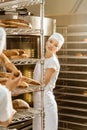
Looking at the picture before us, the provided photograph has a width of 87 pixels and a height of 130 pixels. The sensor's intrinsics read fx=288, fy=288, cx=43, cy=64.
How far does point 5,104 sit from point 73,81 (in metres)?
2.45

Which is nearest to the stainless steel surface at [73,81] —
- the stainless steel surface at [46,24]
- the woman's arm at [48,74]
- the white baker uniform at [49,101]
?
the stainless steel surface at [46,24]

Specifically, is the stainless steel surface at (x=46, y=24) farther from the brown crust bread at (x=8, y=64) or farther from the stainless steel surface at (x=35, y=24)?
the brown crust bread at (x=8, y=64)

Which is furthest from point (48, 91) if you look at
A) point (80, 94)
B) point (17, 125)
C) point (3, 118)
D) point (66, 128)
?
point (3, 118)

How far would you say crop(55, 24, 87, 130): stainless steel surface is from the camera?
373 cm

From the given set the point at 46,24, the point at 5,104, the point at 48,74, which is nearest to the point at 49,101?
the point at 48,74

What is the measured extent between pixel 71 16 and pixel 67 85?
92 cm

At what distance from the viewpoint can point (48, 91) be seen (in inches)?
117

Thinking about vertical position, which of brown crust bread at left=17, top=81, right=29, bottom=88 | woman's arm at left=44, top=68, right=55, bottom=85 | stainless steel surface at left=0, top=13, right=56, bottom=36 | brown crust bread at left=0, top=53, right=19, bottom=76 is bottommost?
woman's arm at left=44, top=68, right=55, bottom=85

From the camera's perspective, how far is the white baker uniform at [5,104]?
1431 millimetres

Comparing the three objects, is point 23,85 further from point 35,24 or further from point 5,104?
point 35,24

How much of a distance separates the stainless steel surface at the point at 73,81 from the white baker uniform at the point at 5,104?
2.24 m

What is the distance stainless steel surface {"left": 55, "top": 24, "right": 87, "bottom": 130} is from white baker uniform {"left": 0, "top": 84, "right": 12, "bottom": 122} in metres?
2.24

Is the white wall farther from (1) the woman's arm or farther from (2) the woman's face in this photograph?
(1) the woman's arm

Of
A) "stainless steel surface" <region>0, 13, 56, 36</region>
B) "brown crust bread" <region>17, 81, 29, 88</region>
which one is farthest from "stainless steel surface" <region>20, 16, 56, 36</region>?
"brown crust bread" <region>17, 81, 29, 88</region>
